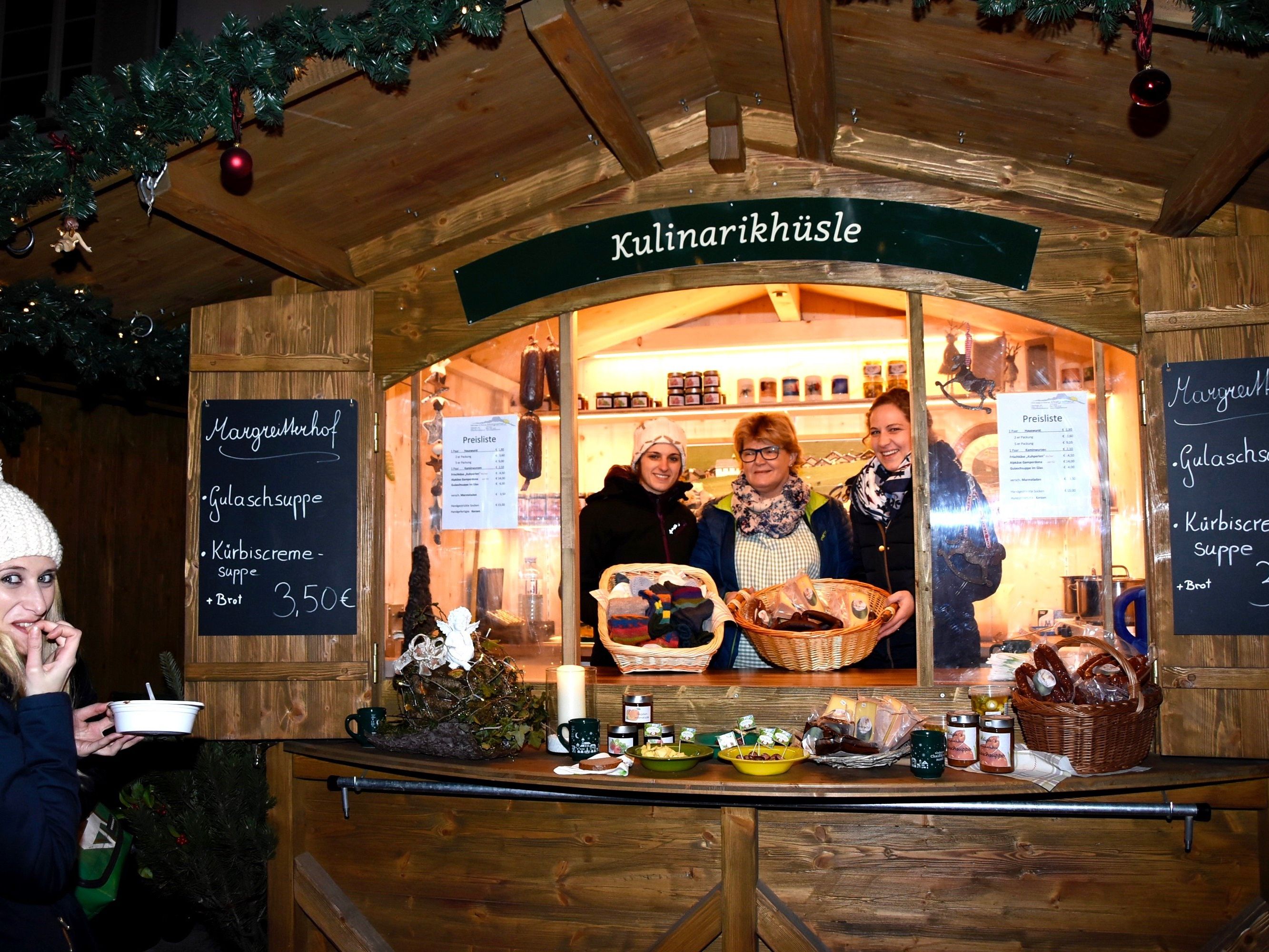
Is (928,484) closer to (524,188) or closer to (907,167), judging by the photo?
(907,167)

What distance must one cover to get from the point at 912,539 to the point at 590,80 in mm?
2255

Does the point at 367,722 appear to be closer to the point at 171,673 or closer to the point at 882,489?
the point at 171,673

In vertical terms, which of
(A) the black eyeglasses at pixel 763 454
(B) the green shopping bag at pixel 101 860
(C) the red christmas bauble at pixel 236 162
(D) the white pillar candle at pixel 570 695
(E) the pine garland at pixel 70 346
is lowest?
(B) the green shopping bag at pixel 101 860

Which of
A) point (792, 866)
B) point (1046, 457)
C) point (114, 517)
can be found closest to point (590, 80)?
point (1046, 457)

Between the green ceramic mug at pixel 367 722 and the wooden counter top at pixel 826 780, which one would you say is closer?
the wooden counter top at pixel 826 780

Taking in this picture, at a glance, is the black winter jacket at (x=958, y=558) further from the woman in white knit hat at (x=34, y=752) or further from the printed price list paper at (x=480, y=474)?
the woman in white knit hat at (x=34, y=752)

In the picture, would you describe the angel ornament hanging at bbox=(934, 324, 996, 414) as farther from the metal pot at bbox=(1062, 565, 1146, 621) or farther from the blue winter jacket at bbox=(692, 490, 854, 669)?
the blue winter jacket at bbox=(692, 490, 854, 669)

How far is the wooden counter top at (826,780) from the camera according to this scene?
285 centimetres

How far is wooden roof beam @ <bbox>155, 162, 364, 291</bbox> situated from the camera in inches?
121

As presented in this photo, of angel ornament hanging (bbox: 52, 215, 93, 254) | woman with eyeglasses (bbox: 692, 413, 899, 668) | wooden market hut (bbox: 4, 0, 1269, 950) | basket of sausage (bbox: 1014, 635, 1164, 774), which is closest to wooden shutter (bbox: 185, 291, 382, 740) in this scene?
wooden market hut (bbox: 4, 0, 1269, 950)

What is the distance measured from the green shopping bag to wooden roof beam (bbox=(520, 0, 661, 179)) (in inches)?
124

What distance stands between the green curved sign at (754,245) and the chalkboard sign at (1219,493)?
2.15 feet

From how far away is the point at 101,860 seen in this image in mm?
4027

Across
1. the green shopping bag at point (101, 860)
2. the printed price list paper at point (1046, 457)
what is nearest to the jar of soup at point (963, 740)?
the printed price list paper at point (1046, 457)
